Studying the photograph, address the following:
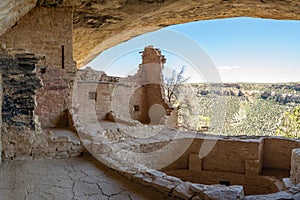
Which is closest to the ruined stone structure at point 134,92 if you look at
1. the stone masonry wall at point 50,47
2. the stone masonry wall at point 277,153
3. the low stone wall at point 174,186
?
the stone masonry wall at point 50,47

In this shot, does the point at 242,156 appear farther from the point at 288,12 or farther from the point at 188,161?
the point at 288,12

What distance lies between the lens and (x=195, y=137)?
7.20 m

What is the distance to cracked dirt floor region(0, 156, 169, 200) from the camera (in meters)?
3.18

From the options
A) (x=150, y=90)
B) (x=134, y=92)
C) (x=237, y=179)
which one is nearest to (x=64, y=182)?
(x=237, y=179)

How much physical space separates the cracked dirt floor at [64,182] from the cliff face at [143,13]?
2.59 meters

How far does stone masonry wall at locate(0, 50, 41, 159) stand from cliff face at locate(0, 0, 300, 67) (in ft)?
3.54

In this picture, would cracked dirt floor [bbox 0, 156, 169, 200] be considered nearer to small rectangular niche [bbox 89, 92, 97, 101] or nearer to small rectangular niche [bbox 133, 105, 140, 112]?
small rectangular niche [bbox 89, 92, 97, 101]

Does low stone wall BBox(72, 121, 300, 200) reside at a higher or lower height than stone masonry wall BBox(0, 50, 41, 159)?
lower

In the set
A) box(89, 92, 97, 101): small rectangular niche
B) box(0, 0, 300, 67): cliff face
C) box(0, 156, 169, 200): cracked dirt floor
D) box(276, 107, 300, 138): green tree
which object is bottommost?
box(276, 107, 300, 138): green tree

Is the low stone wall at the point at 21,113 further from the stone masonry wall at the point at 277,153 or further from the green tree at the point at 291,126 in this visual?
the green tree at the point at 291,126

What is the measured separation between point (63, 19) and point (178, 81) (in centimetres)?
960

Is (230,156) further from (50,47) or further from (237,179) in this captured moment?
(50,47)

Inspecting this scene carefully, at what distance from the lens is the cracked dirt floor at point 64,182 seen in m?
3.18

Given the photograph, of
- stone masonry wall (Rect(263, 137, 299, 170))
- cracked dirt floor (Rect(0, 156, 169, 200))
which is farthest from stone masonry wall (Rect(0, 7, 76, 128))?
stone masonry wall (Rect(263, 137, 299, 170))
